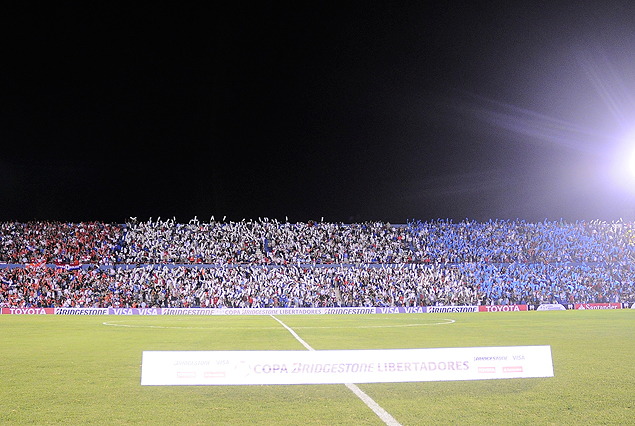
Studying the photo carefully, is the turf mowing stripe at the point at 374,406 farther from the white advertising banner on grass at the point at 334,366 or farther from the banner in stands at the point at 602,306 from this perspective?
the banner in stands at the point at 602,306

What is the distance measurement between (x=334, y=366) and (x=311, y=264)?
4057 cm

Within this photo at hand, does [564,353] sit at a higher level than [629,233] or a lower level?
lower

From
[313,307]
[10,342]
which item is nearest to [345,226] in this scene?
[313,307]

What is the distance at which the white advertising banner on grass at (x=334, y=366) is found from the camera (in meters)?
8.25

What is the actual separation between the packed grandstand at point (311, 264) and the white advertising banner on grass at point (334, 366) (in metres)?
34.6

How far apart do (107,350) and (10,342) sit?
4.58 m

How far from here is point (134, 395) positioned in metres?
8.66

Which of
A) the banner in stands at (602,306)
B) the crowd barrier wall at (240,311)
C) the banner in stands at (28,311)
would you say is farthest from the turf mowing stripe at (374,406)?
the banner in stands at (602,306)

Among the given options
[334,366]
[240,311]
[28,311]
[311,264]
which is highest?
[311,264]

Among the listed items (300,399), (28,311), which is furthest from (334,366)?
(28,311)

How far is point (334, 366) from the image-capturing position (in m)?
8.50

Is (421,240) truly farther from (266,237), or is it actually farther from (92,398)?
(92,398)

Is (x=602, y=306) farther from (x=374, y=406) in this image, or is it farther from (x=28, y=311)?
(x=28, y=311)

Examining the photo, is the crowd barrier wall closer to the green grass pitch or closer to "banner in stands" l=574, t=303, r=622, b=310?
"banner in stands" l=574, t=303, r=622, b=310
